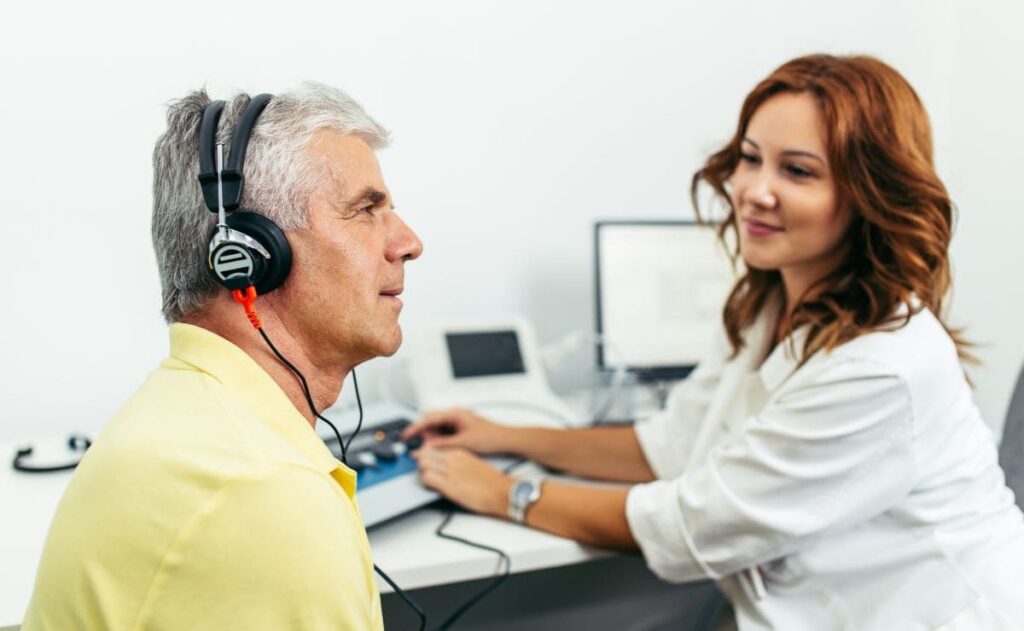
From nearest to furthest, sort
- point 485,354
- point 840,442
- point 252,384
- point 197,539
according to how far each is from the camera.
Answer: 1. point 197,539
2. point 252,384
3. point 840,442
4. point 485,354

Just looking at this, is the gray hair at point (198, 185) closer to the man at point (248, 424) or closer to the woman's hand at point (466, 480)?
the man at point (248, 424)

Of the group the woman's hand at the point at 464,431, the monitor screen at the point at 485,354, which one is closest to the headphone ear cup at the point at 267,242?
the woman's hand at the point at 464,431

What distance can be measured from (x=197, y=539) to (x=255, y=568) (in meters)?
0.04

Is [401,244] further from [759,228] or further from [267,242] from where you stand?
[759,228]

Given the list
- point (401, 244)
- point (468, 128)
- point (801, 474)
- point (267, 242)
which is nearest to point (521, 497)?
point (801, 474)

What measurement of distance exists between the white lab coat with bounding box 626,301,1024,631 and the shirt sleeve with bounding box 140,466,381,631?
0.63 m

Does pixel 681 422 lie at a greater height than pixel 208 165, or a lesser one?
lesser

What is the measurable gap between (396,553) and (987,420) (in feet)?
5.89

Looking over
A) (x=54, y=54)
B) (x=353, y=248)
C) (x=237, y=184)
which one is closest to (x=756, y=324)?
(x=353, y=248)

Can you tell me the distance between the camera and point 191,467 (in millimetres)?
527

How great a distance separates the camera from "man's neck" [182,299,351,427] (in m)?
0.70

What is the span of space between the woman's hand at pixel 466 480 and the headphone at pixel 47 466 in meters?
0.46

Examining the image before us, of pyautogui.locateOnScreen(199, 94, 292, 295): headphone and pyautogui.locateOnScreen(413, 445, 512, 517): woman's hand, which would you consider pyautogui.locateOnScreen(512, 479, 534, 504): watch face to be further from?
pyautogui.locateOnScreen(199, 94, 292, 295): headphone

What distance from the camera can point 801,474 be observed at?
0.99m
